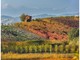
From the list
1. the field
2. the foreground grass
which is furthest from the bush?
the foreground grass

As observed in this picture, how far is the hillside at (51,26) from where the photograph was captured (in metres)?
2.52

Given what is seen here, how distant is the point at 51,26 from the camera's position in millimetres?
2537

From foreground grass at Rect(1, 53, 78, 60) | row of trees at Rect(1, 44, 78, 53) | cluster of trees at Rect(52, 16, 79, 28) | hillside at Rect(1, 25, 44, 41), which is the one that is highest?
cluster of trees at Rect(52, 16, 79, 28)

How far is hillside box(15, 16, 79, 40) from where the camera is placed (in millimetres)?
2520

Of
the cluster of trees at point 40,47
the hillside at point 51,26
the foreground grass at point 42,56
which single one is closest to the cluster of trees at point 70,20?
the hillside at point 51,26

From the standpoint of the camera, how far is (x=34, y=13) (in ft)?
8.21

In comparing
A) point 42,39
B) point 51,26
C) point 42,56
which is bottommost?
point 42,56

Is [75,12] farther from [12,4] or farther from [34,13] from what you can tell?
[12,4]

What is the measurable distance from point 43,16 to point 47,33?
148 mm

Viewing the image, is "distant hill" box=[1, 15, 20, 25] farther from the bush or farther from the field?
Answer: the bush

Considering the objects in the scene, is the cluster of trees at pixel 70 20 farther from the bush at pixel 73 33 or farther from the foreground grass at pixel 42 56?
the foreground grass at pixel 42 56

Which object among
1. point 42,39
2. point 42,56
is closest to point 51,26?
point 42,39

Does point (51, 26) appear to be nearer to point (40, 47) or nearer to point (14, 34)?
point (40, 47)

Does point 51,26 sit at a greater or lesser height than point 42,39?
greater
